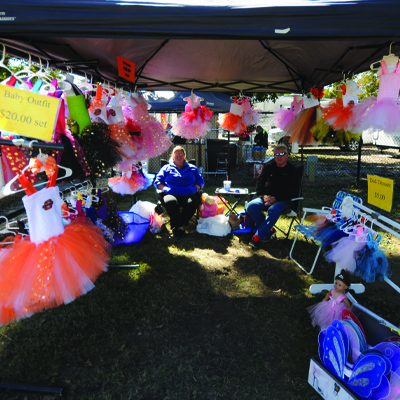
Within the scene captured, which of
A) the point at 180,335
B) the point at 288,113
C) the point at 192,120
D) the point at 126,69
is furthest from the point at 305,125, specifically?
the point at 180,335

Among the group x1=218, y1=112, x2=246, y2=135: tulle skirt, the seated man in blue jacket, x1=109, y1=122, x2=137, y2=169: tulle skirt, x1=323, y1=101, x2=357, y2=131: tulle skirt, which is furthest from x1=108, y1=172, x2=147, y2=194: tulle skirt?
x1=323, y1=101, x2=357, y2=131: tulle skirt

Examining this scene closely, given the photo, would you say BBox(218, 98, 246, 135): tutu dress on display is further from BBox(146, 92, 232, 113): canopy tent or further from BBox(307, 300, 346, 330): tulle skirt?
BBox(307, 300, 346, 330): tulle skirt

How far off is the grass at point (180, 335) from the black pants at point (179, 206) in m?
0.97

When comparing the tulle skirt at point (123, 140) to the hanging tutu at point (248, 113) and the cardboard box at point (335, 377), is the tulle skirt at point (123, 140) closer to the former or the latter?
the cardboard box at point (335, 377)

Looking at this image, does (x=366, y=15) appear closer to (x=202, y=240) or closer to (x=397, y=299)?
(x=397, y=299)

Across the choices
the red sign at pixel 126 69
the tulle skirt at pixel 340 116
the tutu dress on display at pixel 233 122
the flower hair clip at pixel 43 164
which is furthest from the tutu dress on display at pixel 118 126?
the tutu dress on display at pixel 233 122

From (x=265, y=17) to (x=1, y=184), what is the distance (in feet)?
6.48

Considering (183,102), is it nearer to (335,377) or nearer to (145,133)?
(145,133)

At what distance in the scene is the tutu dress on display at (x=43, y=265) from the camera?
170 centimetres

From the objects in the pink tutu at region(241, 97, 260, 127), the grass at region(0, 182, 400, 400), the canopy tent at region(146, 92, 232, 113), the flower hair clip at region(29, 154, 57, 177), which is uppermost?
the canopy tent at region(146, 92, 232, 113)

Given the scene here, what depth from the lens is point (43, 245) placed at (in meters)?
1.84

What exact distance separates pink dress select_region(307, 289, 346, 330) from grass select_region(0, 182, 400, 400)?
0.38 feet

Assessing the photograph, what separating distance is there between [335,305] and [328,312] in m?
0.09

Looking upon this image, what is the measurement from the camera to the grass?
6.28 feet
